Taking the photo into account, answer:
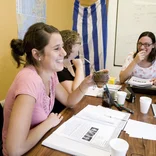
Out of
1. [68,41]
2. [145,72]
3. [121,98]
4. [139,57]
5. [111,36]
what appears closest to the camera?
[121,98]

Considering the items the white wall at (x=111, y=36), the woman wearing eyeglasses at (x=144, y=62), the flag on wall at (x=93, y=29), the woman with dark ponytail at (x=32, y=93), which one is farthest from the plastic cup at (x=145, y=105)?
the white wall at (x=111, y=36)

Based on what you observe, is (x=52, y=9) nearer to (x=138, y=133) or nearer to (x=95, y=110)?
(x=95, y=110)

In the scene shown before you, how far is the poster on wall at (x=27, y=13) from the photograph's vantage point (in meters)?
2.62

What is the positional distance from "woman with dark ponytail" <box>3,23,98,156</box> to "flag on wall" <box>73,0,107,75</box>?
1.88m

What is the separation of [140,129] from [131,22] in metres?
2.34

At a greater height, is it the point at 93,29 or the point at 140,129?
the point at 93,29

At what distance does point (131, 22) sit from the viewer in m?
3.08

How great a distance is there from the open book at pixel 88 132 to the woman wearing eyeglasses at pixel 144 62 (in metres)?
1.01

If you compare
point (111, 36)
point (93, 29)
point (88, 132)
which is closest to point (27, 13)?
point (93, 29)

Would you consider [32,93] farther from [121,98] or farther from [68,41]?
[68,41]

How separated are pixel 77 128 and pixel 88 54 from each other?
90.3 inches

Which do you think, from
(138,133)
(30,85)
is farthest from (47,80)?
(138,133)

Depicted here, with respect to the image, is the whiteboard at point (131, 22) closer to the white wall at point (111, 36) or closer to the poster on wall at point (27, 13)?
the white wall at point (111, 36)

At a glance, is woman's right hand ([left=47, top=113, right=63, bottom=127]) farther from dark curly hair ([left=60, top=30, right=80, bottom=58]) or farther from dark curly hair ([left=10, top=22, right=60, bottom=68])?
dark curly hair ([left=60, top=30, right=80, bottom=58])
